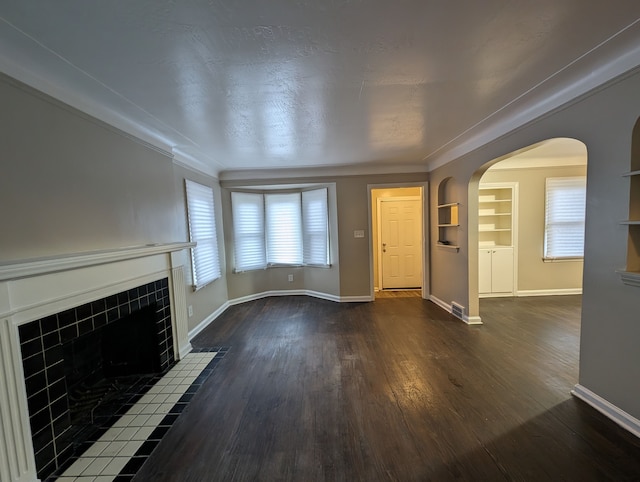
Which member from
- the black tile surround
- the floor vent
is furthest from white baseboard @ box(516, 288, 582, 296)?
the black tile surround

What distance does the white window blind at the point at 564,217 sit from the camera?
441 centimetres

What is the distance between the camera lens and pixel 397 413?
6.27 ft

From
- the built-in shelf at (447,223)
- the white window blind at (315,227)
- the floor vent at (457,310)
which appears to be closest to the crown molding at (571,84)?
the built-in shelf at (447,223)

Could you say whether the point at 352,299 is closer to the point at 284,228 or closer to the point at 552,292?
the point at 284,228

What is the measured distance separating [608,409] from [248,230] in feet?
15.5

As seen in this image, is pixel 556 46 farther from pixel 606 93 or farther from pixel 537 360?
pixel 537 360

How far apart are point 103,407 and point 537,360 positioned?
3.91 m

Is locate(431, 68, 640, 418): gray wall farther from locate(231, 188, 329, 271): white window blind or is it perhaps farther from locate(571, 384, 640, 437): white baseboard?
locate(231, 188, 329, 271): white window blind

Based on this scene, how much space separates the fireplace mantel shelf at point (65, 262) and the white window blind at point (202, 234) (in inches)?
44.2

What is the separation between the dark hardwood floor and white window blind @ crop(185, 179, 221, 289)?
0.91m

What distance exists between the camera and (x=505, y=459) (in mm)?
1515

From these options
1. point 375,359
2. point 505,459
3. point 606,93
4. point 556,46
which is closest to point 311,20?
point 556,46

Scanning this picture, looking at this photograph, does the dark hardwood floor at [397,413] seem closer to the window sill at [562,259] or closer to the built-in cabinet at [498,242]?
the built-in cabinet at [498,242]

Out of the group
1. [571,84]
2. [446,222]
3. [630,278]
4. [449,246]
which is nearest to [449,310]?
[449,246]
